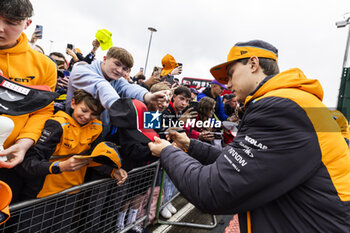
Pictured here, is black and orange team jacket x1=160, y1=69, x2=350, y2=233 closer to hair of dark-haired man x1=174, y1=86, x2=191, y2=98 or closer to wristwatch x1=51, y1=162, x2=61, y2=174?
wristwatch x1=51, y1=162, x2=61, y2=174

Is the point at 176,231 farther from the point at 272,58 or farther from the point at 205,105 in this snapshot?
the point at 272,58

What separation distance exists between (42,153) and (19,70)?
2.11ft

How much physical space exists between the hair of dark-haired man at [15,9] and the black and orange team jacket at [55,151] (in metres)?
0.78

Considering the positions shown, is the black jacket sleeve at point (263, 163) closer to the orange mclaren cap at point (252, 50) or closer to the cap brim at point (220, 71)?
the orange mclaren cap at point (252, 50)

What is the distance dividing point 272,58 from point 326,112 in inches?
24.8

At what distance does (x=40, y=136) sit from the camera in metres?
1.57

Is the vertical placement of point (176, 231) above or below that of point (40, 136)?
below

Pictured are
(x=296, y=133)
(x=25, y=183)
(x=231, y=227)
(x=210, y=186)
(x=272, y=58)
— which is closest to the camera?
(x=296, y=133)

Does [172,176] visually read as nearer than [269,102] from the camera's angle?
No

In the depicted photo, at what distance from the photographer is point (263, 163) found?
0.96m

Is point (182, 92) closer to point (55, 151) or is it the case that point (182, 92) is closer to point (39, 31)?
point (55, 151)

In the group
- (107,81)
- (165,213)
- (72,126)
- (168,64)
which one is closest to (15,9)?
(107,81)

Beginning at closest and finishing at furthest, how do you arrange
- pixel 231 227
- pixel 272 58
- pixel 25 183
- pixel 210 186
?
pixel 210 186 < pixel 272 58 < pixel 25 183 < pixel 231 227

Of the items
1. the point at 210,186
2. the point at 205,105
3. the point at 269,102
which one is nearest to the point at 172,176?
the point at 210,186
